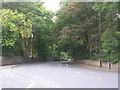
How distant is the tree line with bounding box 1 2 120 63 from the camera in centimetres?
2322

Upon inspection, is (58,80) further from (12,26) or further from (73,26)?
(73,26)

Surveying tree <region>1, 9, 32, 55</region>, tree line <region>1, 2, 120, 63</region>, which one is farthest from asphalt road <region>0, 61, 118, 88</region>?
tree <region>1, 9, 32, 55</region>

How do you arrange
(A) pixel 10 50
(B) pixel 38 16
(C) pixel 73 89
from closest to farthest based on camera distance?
(C) pixel 73 89 → (A) pixel 10 50 → (B) pixel 38 16

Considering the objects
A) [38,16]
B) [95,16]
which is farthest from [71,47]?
[95,16]

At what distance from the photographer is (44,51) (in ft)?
196

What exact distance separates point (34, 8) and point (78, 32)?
415 inches

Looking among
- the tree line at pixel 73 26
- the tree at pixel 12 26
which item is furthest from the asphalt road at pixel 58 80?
the tree at pixel 12 26

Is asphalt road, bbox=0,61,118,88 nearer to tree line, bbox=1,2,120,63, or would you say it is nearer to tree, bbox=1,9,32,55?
tree line, bbox=1,2,120,63

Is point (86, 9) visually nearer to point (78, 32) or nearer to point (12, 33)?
point (78, 32)

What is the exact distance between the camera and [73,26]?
111 ft

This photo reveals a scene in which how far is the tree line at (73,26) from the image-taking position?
914 inches

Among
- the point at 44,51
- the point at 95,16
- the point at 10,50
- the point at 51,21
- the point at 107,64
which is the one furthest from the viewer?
the point at 44,51

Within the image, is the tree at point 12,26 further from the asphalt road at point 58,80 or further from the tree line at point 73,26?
the asphalt road at point 58,80

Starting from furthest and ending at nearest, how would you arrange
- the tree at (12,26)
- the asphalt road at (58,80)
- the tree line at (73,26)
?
the tree at (12,26)
the tree line at (73,26)
the asphalt road at (58,80)
